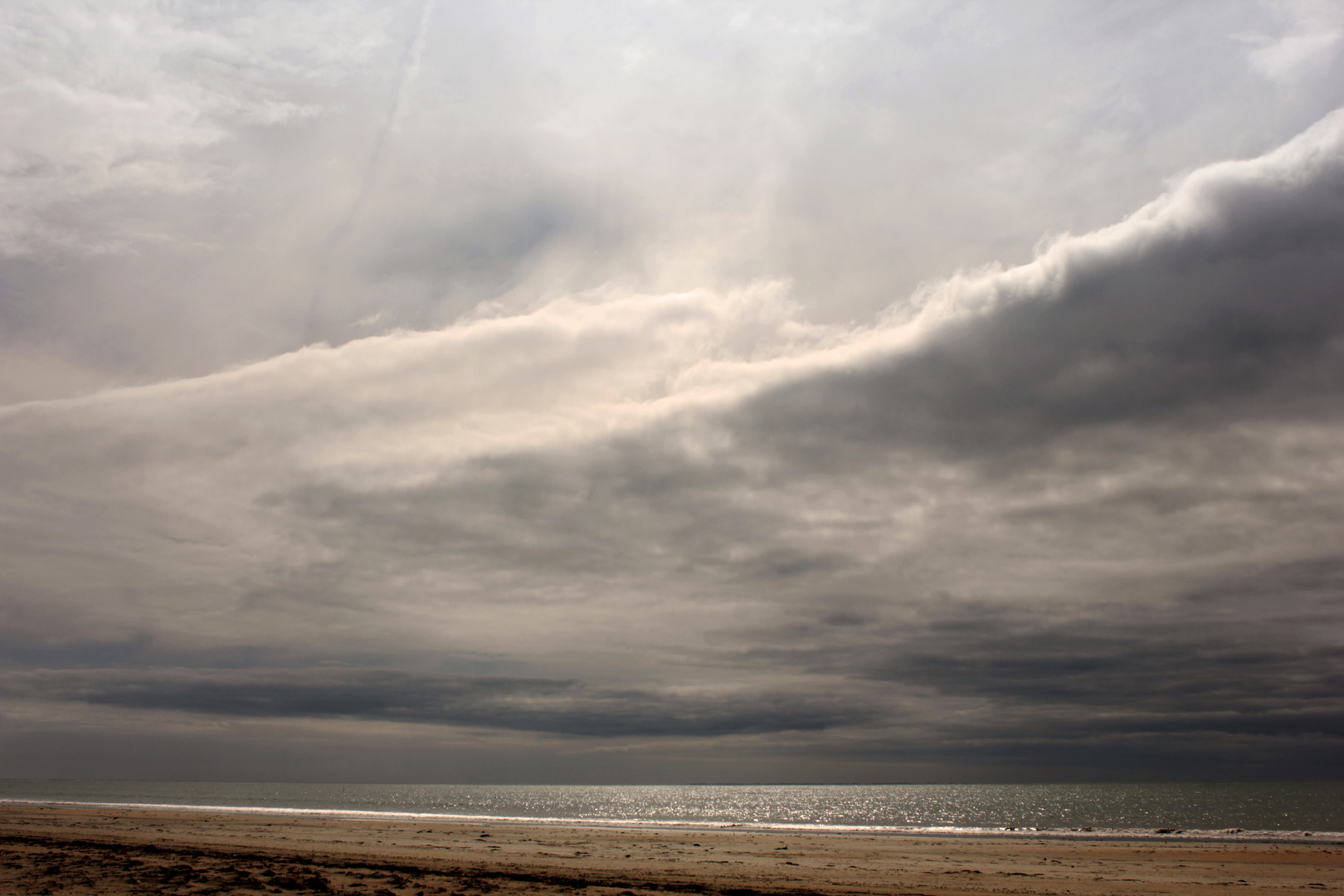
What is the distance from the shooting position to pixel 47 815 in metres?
61.2

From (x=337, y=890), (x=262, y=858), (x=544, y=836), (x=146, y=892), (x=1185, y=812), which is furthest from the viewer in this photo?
(x=1185, y=812)

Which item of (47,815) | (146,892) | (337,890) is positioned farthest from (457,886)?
(47,815)

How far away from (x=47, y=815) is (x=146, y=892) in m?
57.1

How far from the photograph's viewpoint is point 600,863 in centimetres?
3369

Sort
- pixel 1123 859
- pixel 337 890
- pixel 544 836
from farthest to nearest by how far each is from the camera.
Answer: pixel 544 836 < pixel 1123 859 < pixel 337 890

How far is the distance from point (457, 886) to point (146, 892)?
28.9 feet

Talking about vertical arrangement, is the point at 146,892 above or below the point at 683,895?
above

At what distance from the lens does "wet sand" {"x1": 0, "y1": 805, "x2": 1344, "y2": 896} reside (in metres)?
24.7

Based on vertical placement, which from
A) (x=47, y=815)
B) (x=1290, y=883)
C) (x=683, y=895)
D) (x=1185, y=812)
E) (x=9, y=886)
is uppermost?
(x=9, y=886)

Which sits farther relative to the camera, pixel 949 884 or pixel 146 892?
pixel 949 884

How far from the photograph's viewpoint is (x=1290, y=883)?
31641 mm

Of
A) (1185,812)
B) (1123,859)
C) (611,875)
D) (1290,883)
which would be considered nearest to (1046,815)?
(1185,812)

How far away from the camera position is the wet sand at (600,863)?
24703 millimetres

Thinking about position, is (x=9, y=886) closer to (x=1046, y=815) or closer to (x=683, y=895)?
(x=683, y=895)
